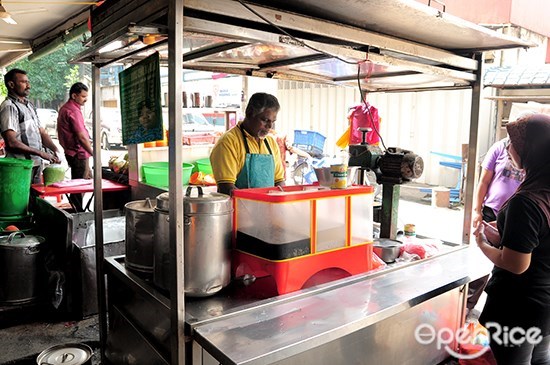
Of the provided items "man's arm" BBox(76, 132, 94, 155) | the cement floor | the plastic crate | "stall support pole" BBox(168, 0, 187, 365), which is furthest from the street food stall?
the plastic crate

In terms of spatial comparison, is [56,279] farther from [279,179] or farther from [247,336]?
[247,336]

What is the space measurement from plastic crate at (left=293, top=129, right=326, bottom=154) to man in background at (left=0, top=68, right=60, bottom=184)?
585 centimetres

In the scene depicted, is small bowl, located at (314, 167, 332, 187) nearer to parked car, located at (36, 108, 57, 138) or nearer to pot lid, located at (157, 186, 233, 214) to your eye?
pot lid, located at (157, 186, 233, 214)

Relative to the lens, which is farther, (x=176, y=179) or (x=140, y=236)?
(x=140, y=236)

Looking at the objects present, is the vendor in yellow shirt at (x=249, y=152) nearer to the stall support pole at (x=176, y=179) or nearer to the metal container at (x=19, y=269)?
the stall support pole at (x=176, y=179)

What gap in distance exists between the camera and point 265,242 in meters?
1.70

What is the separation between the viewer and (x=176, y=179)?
1457mm

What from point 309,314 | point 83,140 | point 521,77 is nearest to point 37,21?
point 83,140

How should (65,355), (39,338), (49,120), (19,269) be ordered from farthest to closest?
1. (49,120)
2. (19,269)
3. (39,338)
4. (65,355)

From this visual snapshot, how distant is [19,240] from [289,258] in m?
2.56

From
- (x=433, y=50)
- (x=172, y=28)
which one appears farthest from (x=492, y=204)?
(x=172, y=28)

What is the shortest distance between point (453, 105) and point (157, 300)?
8.04 metres

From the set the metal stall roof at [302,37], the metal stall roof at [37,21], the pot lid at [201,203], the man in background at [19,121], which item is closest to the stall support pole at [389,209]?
the metal stall roof at [302,37]

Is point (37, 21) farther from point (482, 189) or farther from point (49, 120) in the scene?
point (49, 120)
